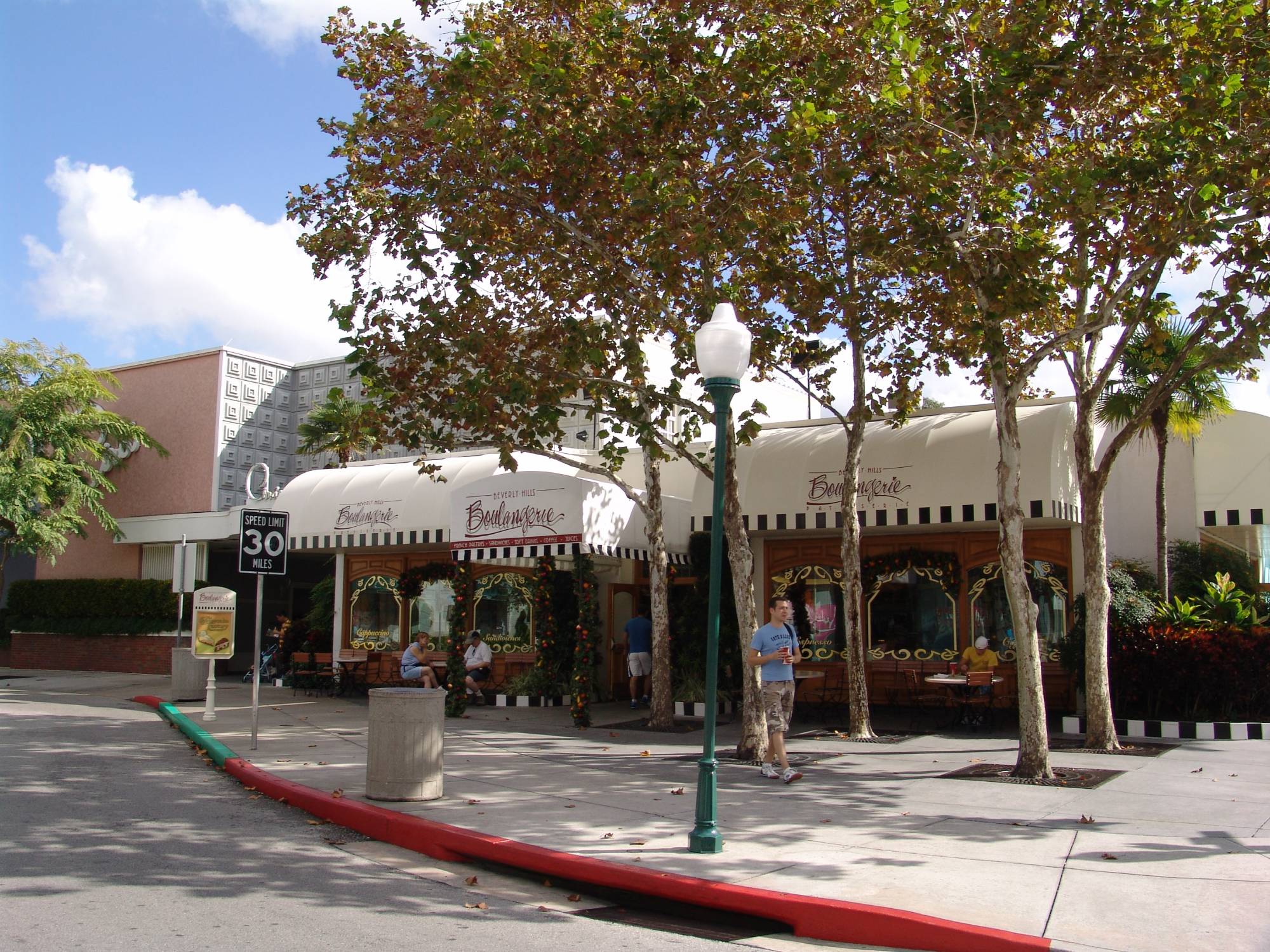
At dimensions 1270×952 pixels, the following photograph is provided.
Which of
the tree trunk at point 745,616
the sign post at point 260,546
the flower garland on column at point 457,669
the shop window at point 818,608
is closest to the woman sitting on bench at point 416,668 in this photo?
the flower garland on column at point 457,669

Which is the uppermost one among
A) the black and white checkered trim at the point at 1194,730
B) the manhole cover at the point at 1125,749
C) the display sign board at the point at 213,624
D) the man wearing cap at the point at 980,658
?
the display sign board at the point at 213,624

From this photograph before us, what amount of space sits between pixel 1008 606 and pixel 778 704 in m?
7.30

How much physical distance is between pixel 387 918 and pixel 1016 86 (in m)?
10.5

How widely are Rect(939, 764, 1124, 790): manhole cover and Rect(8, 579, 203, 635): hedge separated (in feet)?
75.9

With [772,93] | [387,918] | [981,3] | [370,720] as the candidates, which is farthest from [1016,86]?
[387,918]

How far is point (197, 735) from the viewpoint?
1535 cm

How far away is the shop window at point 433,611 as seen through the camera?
76.9 feet

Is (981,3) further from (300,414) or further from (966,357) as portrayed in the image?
(300,414)

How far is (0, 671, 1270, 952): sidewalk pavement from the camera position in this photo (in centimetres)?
661

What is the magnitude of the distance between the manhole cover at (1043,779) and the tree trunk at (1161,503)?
554 cm

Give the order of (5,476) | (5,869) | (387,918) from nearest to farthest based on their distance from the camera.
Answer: (387,918) < (5,869) < (5,476)

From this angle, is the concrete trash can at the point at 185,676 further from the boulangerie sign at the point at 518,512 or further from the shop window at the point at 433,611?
the boulangerie sign at the point at 518,512

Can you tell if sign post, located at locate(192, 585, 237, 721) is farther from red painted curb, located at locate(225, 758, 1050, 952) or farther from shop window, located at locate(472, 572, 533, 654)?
red painted curb, located at locate(225, 758, 1050, 952)

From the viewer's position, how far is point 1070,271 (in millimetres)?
12703
